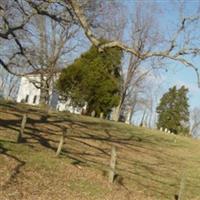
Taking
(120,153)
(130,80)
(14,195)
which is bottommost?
(14,195)

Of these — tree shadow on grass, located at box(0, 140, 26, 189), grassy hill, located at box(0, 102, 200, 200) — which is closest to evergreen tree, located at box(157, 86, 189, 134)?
grassy hill, located at box(0, 102, 200, 200)

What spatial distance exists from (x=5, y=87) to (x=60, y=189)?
304ft

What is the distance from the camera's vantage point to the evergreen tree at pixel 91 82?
5547 cm

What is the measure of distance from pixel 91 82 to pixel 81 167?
38018mm

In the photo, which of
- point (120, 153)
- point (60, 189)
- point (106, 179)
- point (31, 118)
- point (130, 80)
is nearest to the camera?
point (60, 189)

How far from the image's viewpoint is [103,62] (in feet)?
187

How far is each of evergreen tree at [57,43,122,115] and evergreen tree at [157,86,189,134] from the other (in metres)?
27.0

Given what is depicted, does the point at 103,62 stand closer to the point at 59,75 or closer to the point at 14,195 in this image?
the point at 59,75

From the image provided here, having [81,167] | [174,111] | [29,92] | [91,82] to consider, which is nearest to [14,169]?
[81,167]

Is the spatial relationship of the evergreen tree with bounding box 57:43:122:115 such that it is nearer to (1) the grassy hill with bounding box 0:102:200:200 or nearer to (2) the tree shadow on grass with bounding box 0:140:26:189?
(1) the grassy hill with bounding box 0:102:200:200

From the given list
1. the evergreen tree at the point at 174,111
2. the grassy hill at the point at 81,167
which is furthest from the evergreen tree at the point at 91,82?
the evergreen tree at the point at 174,111

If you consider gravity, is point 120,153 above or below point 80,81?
below

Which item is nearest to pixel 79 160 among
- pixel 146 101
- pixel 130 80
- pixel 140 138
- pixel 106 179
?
pixel 106 179

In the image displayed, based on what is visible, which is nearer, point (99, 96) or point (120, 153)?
point (120, 153)
